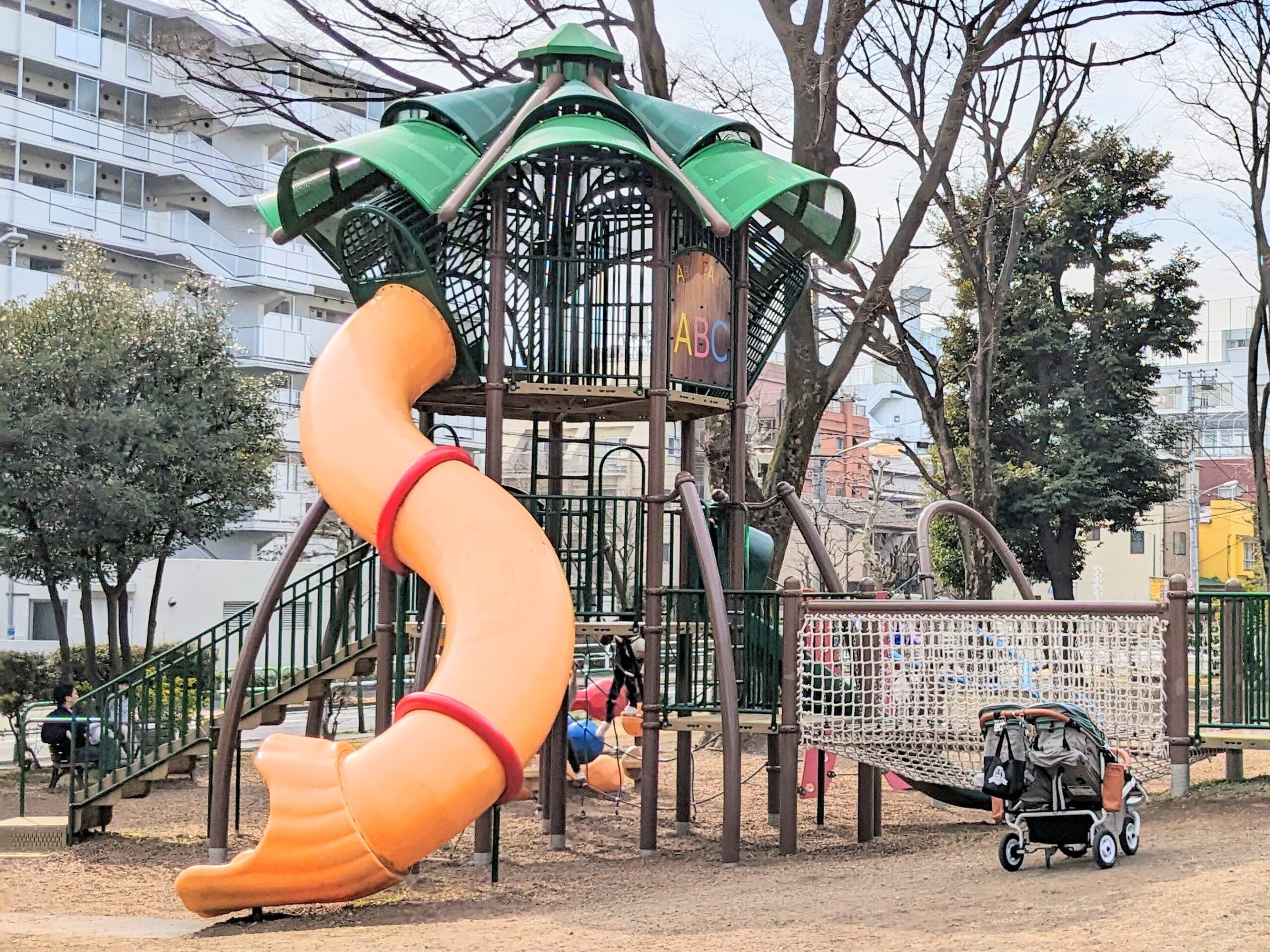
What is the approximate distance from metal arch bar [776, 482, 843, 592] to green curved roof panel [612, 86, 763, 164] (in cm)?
303

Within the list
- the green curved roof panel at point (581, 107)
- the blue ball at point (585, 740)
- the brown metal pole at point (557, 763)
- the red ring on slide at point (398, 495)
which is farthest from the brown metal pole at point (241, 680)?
the blue ball at point (585, 740)

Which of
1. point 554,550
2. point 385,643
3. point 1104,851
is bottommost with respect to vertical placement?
point 1104,851

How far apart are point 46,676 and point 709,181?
19.4 m

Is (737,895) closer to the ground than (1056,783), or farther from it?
closer to the ground

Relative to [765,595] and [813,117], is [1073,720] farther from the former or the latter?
[813,117]

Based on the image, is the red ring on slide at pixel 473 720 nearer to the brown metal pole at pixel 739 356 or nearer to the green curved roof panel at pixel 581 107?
the brown metal pole at pixel 739 356

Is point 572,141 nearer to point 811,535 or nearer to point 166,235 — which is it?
point 811,535

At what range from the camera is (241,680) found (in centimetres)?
1244

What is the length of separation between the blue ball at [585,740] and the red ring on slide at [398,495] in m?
6.33

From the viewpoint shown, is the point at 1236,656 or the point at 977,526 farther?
the point at 977,526

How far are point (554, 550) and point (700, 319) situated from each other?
3.01m

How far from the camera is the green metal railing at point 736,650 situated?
12117 mm

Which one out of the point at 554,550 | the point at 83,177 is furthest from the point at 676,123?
the point at 83,177

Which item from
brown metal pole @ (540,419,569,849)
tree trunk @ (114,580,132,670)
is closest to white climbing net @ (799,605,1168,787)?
brown metal pole @ (540,419,569,849)
